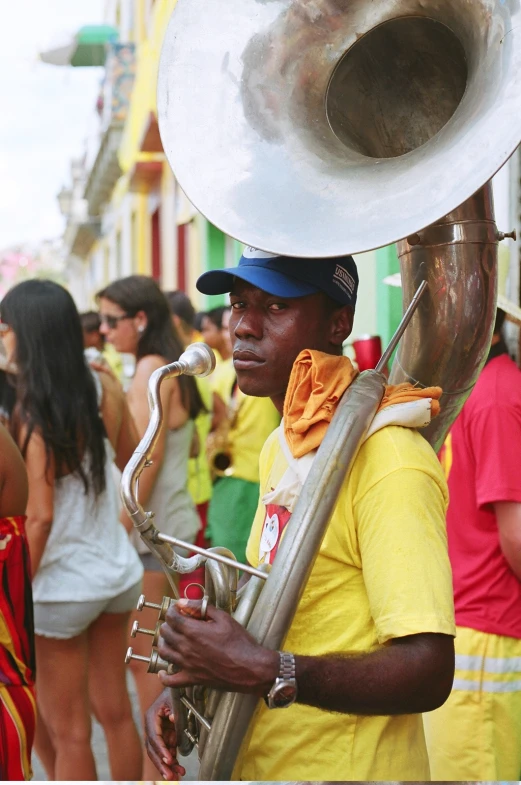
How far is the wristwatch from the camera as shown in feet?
5.20

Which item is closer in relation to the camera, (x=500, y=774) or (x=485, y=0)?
(x=485, y=0)

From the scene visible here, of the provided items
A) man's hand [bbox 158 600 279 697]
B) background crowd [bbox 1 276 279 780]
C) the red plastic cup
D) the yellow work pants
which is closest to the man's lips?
man's hand [bbox 158 600 279 697]

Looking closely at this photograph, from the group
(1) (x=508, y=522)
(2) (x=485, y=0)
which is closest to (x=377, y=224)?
(2) (x=485, y=0)

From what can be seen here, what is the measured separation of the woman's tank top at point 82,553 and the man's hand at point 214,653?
2.09 m

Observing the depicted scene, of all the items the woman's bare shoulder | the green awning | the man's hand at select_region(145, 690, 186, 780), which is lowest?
the man's hand at select_region(145, 690, 186, 780)

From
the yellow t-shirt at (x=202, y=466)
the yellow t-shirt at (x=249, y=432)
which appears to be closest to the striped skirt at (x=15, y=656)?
the yellow t-shirt at (x=202, y=466)

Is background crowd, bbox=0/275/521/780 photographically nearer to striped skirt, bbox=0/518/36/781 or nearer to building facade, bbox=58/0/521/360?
striped skirt, bbox=0/518/36/781

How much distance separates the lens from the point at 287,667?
160cm

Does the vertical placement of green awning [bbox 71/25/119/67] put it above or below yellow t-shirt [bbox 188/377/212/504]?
above

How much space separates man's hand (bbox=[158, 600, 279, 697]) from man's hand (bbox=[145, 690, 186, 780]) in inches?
16.5

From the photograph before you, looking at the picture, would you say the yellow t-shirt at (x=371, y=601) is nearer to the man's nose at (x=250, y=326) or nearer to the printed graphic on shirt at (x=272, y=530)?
the printed graphic on shirt at (x=272, y=530)

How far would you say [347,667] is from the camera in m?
1.64

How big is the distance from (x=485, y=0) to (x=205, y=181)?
557 millimetres

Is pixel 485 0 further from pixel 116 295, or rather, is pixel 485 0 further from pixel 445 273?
pixel 116 295
